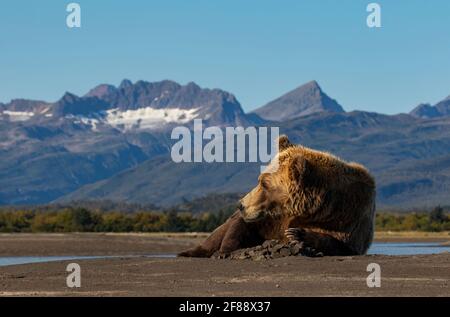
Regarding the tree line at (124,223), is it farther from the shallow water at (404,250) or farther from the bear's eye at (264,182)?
the bear's eye at (264,182)

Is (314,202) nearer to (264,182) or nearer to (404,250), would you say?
(264,182)

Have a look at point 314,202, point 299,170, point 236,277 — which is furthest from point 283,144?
point 236,277

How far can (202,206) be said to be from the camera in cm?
16012

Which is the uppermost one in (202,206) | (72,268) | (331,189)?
(331,189)

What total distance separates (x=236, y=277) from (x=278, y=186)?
2597 millimetres

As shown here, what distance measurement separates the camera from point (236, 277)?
17047mm

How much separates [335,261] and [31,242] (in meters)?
34.1

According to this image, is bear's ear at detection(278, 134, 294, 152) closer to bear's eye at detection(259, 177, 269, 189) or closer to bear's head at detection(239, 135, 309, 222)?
bear's head at detection(239, 135, 309, 222)

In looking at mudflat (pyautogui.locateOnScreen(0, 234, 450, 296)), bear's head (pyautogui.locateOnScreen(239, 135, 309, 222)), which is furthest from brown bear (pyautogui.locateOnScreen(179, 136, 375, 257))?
mudflat (pyautogui.locateOnScreen(0, 234, 450, 296))

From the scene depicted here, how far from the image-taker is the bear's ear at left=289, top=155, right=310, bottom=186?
741 inches

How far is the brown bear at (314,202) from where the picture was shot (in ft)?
62.2

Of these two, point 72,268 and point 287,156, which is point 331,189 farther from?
point 72,268
